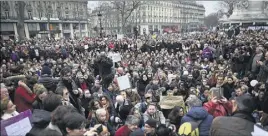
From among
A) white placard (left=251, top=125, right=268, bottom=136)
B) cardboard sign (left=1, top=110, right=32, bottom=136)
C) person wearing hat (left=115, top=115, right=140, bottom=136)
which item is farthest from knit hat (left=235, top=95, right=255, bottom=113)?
cardboard sign (left=1, top=110, right=32, bottom=136)

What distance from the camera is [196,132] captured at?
388 centimetres

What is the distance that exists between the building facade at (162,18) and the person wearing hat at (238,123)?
233ft

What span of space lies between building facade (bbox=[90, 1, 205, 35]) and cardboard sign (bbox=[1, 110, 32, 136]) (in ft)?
233

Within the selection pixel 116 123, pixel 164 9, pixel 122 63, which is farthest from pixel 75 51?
pixel 164 9

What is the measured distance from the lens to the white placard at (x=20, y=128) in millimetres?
3237

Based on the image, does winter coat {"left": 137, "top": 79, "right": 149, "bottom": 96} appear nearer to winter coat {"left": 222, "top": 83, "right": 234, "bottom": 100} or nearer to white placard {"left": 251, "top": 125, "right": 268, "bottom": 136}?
winter coat {"left": 222, "top": 83, "right": 234, "bottom": 100}

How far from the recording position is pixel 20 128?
3.43 m

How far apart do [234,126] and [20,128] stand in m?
2.70

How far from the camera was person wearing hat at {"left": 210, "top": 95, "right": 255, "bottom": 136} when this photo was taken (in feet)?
10.8

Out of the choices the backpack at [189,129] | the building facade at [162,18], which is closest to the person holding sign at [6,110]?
the backpack at [189,129]

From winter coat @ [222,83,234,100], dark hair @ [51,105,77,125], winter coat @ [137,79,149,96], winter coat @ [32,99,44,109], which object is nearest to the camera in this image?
dark hair @ [51,105,77,125]

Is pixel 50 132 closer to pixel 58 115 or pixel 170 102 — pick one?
pixel 58 115

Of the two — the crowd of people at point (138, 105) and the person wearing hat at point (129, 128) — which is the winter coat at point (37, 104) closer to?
the crowd of people at point (138, 105)

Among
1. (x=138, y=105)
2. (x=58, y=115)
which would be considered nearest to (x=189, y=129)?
(x=58, y=115)
